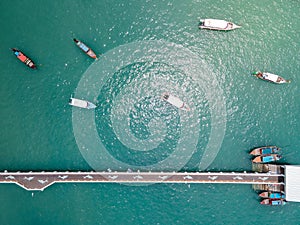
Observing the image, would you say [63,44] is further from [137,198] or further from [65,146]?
[137,198]

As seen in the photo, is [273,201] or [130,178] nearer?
[130,178]

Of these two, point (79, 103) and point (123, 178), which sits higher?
point (79, 103)

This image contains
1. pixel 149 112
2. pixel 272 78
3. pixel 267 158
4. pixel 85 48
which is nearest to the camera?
pixel 267 158

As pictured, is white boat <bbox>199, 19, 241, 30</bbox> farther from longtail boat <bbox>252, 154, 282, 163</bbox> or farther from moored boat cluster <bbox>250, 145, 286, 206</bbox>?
longtail boat <bbox>252, 154, 282, 163</bbox>

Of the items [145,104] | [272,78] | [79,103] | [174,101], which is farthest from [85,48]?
[272,78]

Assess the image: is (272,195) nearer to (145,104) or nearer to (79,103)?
(145,104)

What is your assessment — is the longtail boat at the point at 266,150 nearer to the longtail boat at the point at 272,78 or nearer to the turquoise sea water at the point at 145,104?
the turquoise sea water at the point at 145,104

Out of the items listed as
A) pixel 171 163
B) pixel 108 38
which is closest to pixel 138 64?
pixel 108 38
